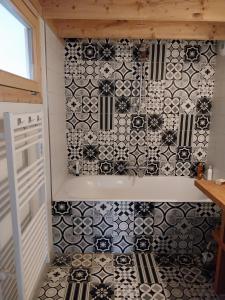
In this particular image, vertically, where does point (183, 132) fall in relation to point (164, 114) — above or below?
below

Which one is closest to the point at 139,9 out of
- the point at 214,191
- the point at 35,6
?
the point at 35,6

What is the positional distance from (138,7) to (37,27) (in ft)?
2.85

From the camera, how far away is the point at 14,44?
162cm

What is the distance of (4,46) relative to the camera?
57.3 inches

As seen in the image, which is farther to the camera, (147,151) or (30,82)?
(147,151)

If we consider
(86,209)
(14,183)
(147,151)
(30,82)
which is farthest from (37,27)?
(147,151)

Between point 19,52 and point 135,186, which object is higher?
point 19,52

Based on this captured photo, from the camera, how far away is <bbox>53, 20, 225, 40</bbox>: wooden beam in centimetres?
250

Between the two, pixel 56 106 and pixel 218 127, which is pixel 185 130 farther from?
pixel 56 106

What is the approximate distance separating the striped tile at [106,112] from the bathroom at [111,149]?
1 cm

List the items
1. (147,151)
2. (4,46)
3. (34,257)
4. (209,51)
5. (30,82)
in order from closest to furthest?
(4,46)
(34,257)
(30,82)
(209,51)
(147,151)

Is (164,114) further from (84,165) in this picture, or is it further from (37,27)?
(37,27)

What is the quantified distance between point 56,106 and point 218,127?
1.93 m

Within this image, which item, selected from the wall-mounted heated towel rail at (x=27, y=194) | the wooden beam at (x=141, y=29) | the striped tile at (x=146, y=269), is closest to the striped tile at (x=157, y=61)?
the wooden beam at (x=141, y=29)
